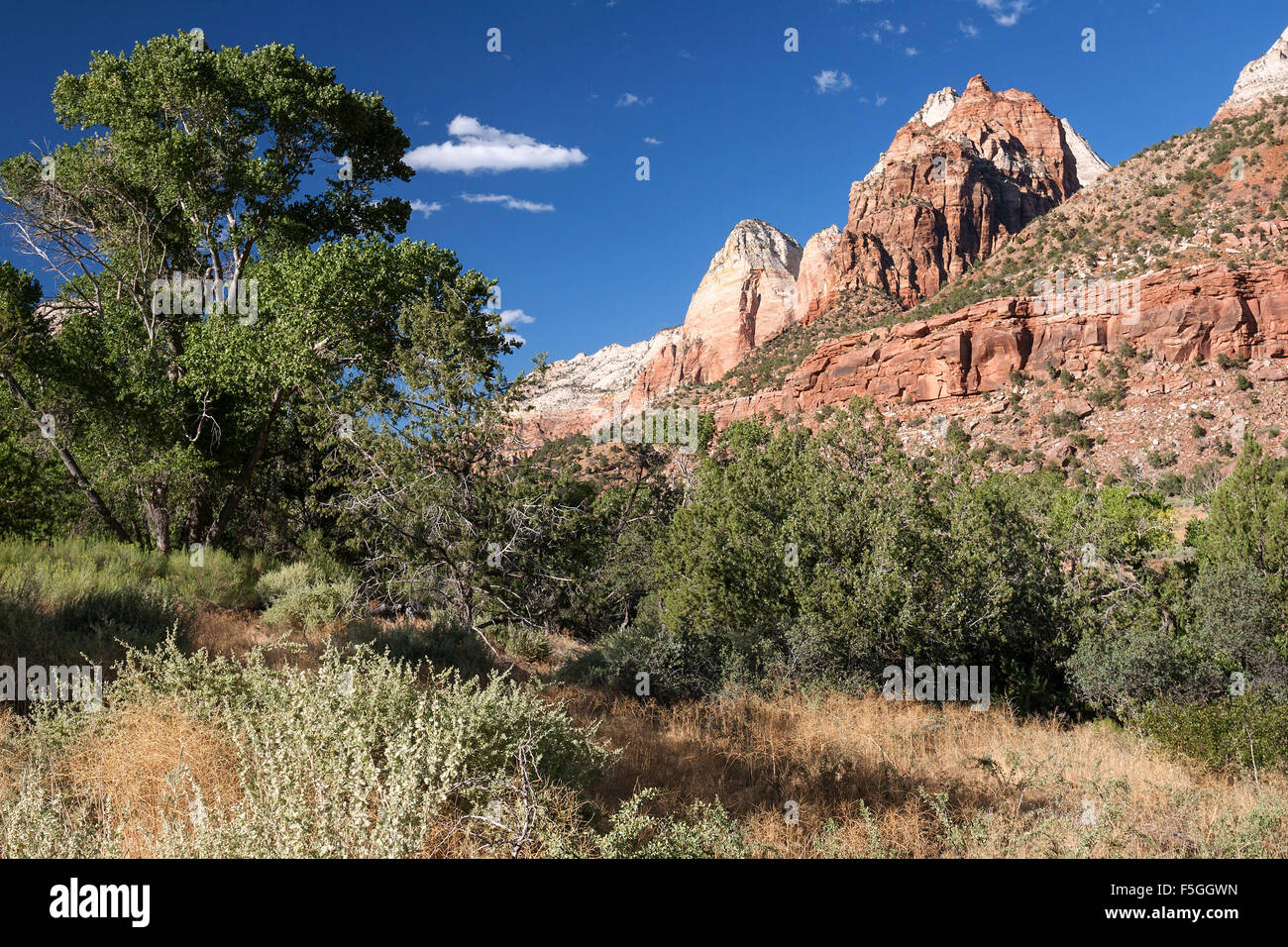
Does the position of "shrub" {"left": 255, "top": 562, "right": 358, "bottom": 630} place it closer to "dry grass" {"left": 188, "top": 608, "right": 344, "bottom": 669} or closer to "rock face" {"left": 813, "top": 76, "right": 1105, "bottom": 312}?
"dry grass" {"left": 188, "top": 608, "right": 344, "bottom": 669}

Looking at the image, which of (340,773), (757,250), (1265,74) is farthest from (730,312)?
(340,773)

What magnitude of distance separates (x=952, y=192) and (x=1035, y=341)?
61.5 m

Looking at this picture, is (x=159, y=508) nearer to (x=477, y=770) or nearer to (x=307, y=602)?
(x=307, y=602)

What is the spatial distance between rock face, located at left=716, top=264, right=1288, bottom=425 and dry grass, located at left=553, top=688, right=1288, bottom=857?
37096 mm

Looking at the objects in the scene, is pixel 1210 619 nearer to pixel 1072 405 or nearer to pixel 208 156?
pixel 208 156

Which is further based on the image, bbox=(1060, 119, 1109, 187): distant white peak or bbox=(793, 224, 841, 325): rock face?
bbox=(1060, 119, 1109, 187): distant white peak

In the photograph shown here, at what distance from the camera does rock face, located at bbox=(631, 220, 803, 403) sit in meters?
112

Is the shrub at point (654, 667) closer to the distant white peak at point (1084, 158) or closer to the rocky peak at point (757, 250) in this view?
the rocky peak at point (757, 250)

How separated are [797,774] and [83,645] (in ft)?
18.9

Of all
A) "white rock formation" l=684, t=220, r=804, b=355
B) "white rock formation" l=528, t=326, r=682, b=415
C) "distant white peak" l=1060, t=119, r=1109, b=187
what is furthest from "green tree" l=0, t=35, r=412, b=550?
"distant white peak" l=1060, t=119, r=1109, b=187

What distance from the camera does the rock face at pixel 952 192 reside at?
95500 mm

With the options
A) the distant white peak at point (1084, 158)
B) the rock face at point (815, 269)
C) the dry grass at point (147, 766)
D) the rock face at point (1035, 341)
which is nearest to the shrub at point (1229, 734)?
the dry grass at point (147, 766)

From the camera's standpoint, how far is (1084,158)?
133000mm

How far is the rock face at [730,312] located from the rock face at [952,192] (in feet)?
43.5
